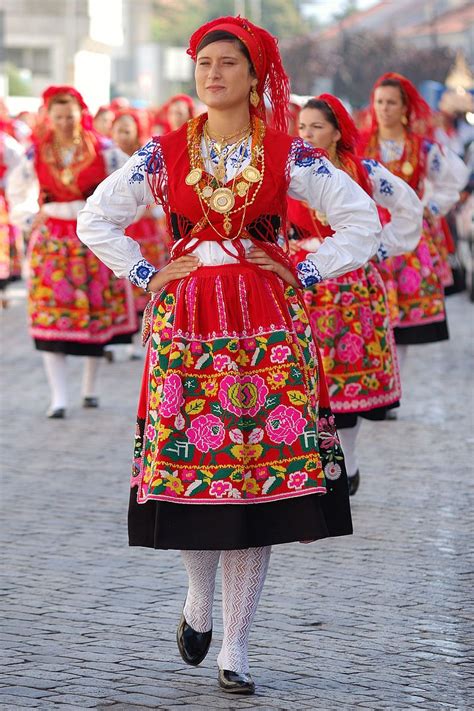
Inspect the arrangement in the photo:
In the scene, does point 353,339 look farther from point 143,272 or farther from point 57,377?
point 57,377

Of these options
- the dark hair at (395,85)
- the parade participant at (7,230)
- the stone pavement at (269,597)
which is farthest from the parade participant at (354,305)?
the parade participant at (7,230)

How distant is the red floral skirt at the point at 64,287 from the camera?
10281mm

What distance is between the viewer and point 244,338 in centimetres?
479

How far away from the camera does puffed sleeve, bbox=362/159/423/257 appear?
7.21 meters

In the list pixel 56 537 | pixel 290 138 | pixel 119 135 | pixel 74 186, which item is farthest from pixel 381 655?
pixel 119 135

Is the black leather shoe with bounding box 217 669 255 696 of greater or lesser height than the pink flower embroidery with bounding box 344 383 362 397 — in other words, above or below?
below

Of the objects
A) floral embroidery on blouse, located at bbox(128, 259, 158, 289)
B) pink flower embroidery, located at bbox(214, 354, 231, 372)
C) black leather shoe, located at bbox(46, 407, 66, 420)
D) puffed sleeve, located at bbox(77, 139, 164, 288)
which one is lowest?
black leather shoe, located at bbox(46, 407, 66, 420)

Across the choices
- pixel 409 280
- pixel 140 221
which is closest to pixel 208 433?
pixel 409 280

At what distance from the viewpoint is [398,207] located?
724 cm

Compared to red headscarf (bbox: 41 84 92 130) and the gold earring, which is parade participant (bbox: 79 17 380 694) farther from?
red headscarf (bbox: 41 84 92 130)

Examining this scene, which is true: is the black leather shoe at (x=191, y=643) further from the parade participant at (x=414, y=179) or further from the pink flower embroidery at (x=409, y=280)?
the pink flower embroidery at (x=409, y=280)

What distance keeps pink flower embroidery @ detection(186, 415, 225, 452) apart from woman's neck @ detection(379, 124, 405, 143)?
496 cm

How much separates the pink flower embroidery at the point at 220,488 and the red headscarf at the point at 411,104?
4944 mm

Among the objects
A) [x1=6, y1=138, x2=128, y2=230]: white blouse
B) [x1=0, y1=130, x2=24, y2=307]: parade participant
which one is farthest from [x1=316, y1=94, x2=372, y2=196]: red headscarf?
[x1=0, y1=130, x2=24, y2=307]: parade participant
